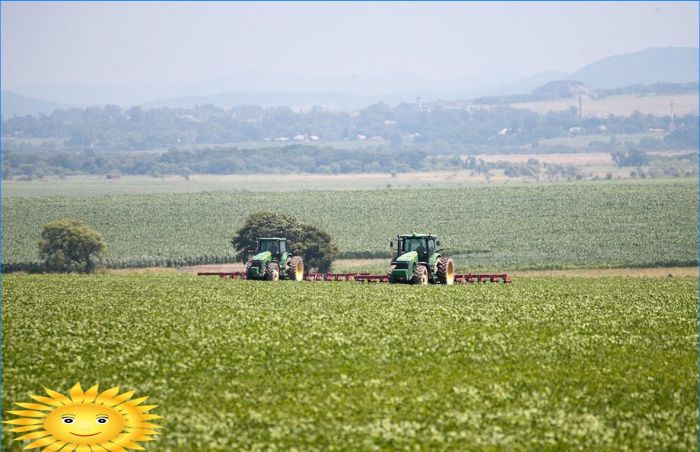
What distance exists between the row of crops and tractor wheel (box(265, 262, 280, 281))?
101 feet

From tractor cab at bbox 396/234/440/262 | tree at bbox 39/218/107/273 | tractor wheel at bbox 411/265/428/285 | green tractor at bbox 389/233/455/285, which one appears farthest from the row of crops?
tractor wheel at bbox 411/265/428/285

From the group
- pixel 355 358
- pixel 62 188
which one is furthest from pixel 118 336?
pixel 62 188

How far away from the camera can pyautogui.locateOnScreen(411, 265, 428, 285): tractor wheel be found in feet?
125

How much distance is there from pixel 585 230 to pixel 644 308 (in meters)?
67.1

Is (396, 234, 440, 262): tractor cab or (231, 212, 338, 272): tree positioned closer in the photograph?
(396, 234, 440, 262): tractor cab

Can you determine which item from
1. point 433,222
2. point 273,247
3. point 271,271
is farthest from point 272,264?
point 433,222

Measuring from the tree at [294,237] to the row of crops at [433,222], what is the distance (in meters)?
13.1

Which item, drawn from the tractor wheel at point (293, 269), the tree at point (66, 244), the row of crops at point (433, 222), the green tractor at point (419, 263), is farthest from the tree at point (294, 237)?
the green tractor at point (419, 263)

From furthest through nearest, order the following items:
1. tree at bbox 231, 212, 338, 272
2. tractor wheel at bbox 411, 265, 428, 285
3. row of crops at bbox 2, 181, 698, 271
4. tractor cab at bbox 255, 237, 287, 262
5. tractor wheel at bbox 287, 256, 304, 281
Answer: row of crops at bbox 2, 181, 698, 271
tree at bbox 231, 212, 338, 272
tractor cab at bbox 255, 237, 287, 262
tractor wheel at bbox 287, 256, 304, 281
tractor wheel at bbox 411, 265, 428, 285

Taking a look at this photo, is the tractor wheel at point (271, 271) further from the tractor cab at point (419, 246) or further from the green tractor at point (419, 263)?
the tractor cab at point (419, 246)

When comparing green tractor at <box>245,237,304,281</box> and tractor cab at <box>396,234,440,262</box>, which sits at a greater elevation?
tractor cab at <box>396,234,440,262</box>

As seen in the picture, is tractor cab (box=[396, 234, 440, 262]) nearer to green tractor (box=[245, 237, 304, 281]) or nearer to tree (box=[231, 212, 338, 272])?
green tractor (box=[245, 237, 304, 281])

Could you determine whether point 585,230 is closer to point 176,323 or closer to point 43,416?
point 176,323

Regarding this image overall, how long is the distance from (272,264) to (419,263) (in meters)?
6.48
